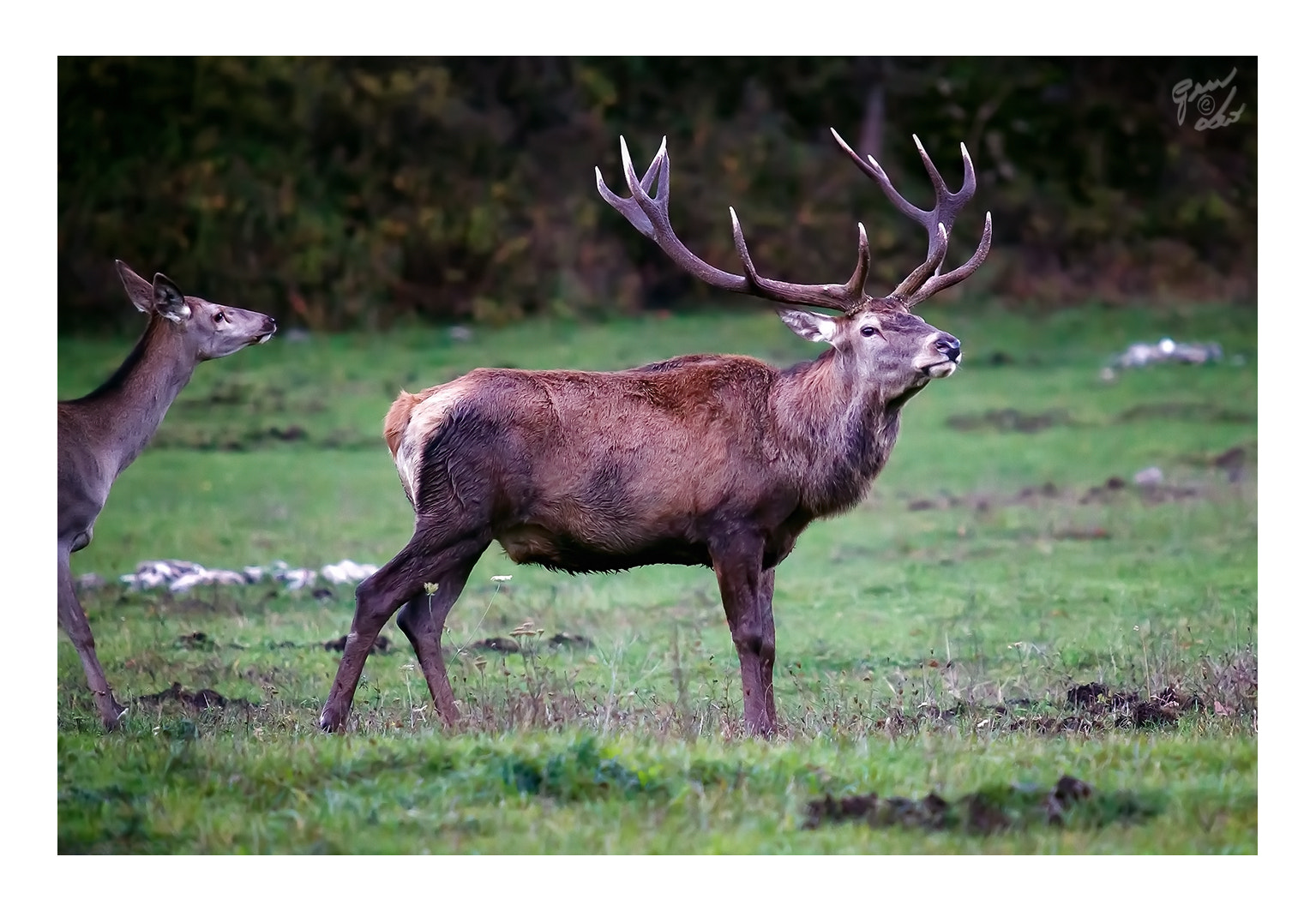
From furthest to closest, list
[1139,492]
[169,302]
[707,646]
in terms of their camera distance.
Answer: [1139,492] < [707,646] < [169,302]

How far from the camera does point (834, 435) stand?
8312 millimetres

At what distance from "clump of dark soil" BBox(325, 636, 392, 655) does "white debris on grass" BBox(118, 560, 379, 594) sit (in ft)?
4.77

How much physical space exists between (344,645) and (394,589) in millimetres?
2161

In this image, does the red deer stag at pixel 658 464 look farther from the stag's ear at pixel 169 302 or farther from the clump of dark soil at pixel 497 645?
the clump of dark soil at pixel 497 645

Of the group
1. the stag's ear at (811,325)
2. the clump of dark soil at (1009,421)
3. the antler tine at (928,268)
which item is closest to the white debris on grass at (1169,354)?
the clump of dark soil at (1009,421)

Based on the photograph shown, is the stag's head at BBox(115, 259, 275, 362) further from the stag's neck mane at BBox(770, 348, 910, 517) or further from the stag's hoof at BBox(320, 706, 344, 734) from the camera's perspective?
the stag's neck mane at BBox(770, 348, 910, 517)

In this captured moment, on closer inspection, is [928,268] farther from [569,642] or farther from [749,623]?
[569,642]

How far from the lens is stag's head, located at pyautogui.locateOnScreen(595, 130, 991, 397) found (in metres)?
8.17

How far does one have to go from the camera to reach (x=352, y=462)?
668 inches

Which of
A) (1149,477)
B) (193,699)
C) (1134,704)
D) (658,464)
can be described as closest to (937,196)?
(658,464)

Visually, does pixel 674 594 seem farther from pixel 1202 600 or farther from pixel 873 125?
pixel 873 125

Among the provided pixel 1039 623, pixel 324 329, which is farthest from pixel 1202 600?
pixel 324 329

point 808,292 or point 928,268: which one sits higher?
point 928,268

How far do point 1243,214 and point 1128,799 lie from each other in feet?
53.6
